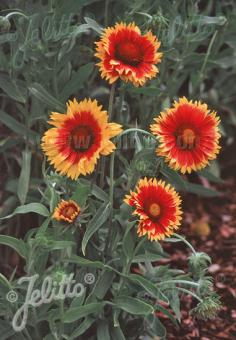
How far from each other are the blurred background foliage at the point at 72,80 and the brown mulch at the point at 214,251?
0.90 feet

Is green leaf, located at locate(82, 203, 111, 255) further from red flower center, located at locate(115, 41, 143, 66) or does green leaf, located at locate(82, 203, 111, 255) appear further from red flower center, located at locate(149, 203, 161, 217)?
red flower center, located at locate(115, 41, 143, 66)

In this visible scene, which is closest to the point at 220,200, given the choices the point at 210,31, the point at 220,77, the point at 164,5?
the point at 220,77

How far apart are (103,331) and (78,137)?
1.52ft

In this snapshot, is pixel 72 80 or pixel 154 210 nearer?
pixel 154 210

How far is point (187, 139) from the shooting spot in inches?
54.8

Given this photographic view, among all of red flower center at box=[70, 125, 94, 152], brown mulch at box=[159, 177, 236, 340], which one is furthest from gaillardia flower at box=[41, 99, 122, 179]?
brown mulch at box=[159, 177, 236, 340]

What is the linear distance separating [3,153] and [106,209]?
642 mm

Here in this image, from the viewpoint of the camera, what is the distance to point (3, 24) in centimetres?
159

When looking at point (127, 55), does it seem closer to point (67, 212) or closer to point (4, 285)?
point (67, 212)

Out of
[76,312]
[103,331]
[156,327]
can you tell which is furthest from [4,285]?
[156,327]

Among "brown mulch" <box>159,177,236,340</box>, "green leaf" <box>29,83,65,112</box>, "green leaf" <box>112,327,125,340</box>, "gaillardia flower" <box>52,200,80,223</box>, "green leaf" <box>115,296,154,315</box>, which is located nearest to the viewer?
"gaillardia flower" <box>52,200,80,223</box>

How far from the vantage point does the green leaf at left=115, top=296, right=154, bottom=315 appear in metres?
1.49

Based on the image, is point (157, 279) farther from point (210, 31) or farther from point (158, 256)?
point (210, 31)

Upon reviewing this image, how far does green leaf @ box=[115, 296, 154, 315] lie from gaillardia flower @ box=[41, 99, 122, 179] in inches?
12.3
